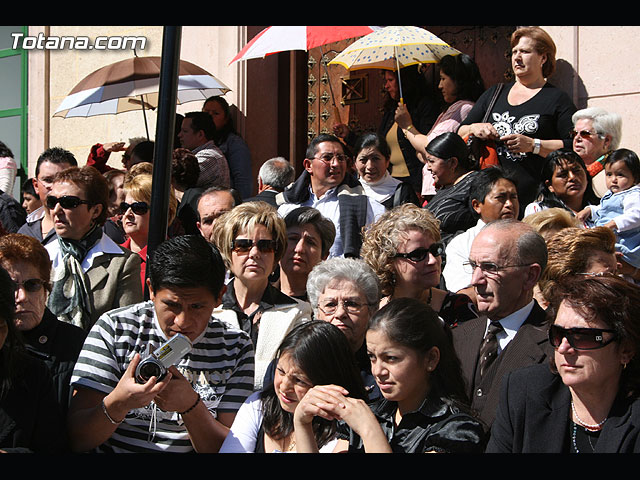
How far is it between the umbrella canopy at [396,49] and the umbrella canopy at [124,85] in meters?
1.63

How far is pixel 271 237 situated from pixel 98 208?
108 cm

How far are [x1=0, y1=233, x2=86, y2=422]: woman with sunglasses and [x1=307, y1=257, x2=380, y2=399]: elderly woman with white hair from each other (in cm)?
115

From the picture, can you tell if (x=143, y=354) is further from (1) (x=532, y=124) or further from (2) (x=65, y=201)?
(1) (x=532, y=124)

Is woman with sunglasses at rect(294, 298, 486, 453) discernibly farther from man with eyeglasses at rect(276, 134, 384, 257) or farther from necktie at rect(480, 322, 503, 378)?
man with eyeglasses at rect(276, 134, 384, 257)

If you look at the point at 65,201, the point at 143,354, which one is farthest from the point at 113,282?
the point at 143,354

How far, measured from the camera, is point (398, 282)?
4.88m

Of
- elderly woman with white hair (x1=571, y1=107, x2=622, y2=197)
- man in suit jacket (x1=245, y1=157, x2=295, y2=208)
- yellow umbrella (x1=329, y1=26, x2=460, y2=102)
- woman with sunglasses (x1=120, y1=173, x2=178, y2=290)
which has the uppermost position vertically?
yellow umbrella (x1=329, y1=26, x2=460, y2=102)

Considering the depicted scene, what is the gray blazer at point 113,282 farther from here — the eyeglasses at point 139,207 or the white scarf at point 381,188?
the white scarf at point 381,188

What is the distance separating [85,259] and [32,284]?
1051 millimetres

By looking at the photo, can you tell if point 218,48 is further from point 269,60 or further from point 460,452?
point 460,452

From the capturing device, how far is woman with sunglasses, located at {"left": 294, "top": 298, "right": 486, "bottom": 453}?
3225 millimetres

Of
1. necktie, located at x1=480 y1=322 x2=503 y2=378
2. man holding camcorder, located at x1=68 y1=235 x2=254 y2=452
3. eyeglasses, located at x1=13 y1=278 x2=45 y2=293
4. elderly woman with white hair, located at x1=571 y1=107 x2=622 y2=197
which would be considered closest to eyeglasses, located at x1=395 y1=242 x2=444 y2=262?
necktie, located at x1=480 y1=322 x2=503 y2=378

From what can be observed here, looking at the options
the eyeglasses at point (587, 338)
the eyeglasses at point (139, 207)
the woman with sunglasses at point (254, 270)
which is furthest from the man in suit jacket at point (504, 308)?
the eyeglasses at point (139, 207)
